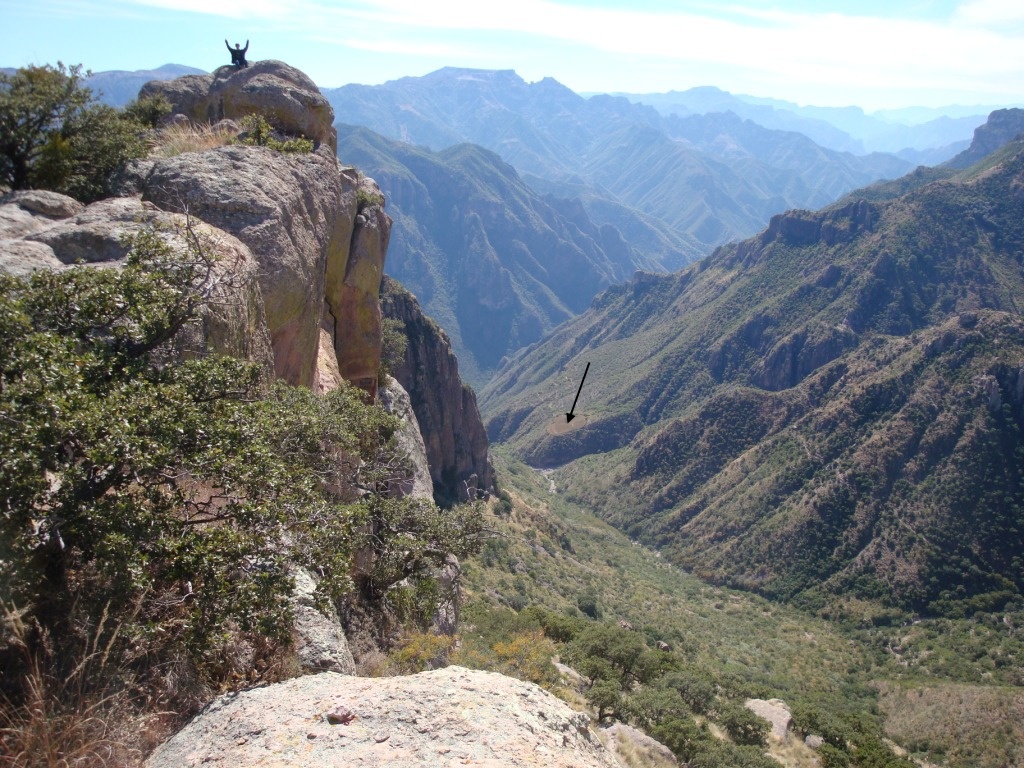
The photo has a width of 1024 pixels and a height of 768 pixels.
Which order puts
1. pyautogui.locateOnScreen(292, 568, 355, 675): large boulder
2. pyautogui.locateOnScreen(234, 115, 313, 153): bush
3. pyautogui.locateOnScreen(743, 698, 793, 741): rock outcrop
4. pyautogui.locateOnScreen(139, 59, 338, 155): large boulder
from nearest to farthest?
pyautogui.locateOnScreen(292, 568, 355, 675): large boulder
pyautogui.locateOnScreen(234, 115, 313, 153): bush
pyautogui.locateOnScreen(139, 59, 338, 155): large boulder
pyautogui.locateOnScreen(743, 698, 793, 741): rock outcrop

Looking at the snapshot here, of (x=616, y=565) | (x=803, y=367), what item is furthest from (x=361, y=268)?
(x=803, y=367)

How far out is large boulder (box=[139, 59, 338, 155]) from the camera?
22531mm

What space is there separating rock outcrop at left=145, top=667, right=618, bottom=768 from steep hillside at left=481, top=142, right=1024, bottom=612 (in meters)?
96.3

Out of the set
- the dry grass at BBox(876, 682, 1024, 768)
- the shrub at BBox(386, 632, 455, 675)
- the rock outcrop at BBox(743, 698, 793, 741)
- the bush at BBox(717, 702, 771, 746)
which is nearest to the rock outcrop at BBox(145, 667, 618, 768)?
the shrub at BBox(386, 632, 455, 675)

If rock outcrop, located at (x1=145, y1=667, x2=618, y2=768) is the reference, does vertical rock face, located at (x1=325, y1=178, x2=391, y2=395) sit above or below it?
above

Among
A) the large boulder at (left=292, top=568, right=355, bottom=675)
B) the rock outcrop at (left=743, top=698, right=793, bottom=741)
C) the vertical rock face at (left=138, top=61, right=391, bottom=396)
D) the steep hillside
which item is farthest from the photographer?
the steep hillside

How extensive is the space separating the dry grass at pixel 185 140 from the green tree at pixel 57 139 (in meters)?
0.96

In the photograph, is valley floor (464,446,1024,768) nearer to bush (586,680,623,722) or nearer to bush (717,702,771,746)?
bush (717,702,771,746)

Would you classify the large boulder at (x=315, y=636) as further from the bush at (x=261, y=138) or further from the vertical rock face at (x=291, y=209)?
the bush at (x=261, y=138)

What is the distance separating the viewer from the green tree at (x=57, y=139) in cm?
1471

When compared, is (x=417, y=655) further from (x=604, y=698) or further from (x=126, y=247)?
(x=604, y=698)

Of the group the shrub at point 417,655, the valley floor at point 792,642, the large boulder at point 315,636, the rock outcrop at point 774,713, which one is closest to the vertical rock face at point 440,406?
the valley floor at point 792,642

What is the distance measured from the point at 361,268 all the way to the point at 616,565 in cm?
7783

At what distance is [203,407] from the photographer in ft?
27.1
